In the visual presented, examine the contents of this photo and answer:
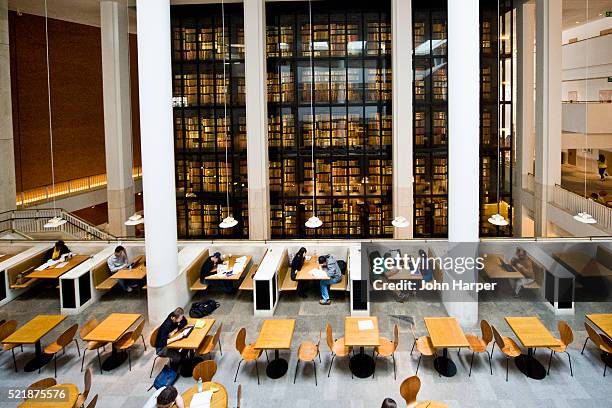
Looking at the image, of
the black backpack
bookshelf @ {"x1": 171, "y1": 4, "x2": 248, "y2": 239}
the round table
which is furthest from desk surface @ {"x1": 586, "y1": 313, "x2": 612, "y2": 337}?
bookshelf @ {"x1": 171, "y1": 4, "x2": 248, "y2": 239}

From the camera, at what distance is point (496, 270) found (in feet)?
36.3

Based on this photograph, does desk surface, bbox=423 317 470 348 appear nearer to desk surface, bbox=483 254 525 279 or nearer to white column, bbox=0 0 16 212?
desk surface, bbox=483 254 525 279

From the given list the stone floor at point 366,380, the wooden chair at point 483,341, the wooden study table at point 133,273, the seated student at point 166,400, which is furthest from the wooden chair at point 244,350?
the wooden study table at point 133,273

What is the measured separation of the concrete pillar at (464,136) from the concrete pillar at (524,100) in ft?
26.4

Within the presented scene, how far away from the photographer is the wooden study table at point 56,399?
645 centimetres

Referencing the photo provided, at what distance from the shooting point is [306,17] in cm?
1711

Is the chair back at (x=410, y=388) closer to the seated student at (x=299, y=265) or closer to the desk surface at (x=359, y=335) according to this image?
the desk surface at (x=359, y=335)

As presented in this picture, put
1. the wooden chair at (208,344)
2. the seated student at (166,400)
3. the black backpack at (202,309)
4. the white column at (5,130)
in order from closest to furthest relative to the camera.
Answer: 1. the seated student at (166,400)
2. the wooden chair at (208,344)
3. the black backpack at (202,309)
4. the white column at (5,130)

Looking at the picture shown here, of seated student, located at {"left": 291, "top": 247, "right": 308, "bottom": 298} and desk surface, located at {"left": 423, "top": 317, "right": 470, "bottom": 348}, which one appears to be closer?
desk surface, located at {"left": 423, "top": 317, "right": 470, "bottom": 348}

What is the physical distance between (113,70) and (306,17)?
19.3 ft

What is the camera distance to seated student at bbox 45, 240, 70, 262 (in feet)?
39.4

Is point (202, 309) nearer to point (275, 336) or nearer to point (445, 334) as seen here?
point (275, 336)

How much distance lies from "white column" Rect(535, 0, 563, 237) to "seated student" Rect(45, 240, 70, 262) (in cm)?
1228

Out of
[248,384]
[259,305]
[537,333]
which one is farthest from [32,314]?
[537,333]
